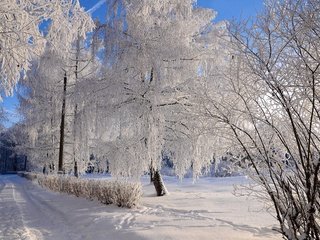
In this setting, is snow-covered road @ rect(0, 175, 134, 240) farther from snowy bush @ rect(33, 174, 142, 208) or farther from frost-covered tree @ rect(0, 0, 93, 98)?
frost-covered tree @ rect(0, 0, 93, 98)

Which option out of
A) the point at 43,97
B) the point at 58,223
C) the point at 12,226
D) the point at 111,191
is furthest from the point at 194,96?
the point at 43,97

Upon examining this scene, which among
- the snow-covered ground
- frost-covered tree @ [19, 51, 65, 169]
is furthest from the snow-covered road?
frost-covered tree @ [19, 51, 65, 169]

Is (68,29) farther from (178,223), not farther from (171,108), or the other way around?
(171,108)

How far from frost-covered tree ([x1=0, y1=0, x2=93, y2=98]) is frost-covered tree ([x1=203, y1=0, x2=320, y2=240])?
2706 mm

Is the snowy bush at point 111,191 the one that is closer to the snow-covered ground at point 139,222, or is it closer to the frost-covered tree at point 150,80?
the snow-covered ground at point 139,222

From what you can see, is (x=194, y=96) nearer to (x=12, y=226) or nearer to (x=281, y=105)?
(x=281, y=105)

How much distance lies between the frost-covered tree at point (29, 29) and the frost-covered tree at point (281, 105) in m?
2.71

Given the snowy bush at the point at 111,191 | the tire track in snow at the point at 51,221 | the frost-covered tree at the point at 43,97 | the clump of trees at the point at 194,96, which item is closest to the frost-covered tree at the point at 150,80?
the clump of trees at the point at 194,96

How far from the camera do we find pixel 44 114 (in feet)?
66.5

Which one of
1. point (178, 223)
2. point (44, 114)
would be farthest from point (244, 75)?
point (44, 114)

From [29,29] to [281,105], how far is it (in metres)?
3.64

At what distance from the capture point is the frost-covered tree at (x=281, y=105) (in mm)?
3029

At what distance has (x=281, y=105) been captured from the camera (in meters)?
3.41

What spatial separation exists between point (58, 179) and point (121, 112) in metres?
5.98
